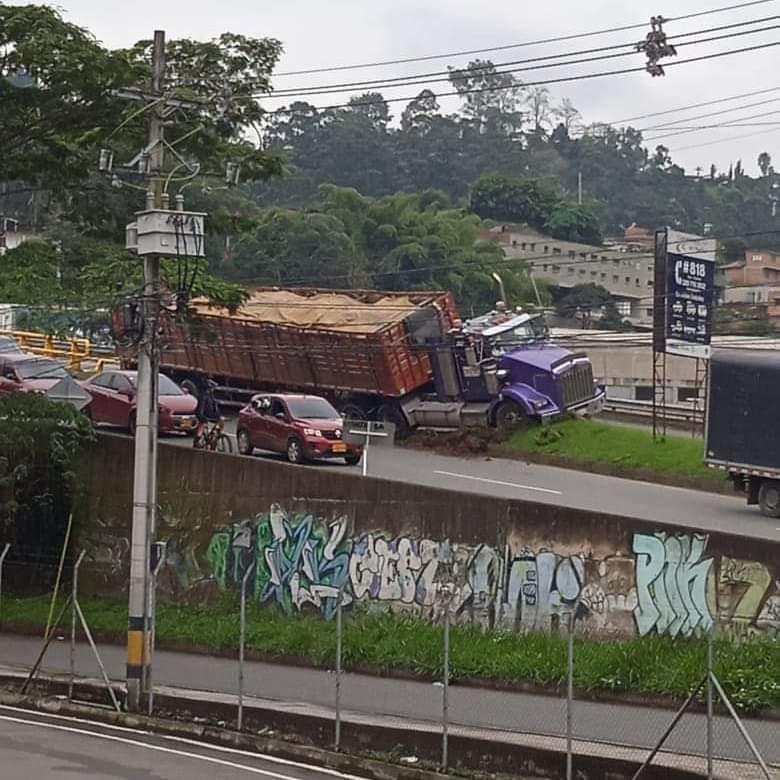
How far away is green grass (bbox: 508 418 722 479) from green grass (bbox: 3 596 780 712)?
11.0 meters

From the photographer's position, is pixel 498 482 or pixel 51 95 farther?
pixel 498 482

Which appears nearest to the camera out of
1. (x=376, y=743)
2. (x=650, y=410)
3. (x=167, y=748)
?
(x=376, y=743)

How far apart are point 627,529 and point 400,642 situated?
398 cm

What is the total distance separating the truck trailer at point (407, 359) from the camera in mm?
38094

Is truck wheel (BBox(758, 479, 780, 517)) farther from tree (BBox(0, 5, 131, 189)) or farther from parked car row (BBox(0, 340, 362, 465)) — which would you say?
tree (BBox(0, 5, 131, 189))

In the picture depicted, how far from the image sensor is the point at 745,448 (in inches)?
1187

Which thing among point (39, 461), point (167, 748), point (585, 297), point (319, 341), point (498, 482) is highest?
point (585, 297)

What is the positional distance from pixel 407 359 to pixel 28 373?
31.8 ft

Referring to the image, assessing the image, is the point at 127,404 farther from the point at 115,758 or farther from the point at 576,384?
the point at 115,758

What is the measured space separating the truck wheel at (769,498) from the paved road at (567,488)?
20 centimetres

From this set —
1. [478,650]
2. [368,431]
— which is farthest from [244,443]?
[478,650]

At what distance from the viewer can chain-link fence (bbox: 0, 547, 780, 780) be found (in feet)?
51.9

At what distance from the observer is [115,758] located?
16922mm

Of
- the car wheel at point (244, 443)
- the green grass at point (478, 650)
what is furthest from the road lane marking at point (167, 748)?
the car wheel at point (244, 443)
